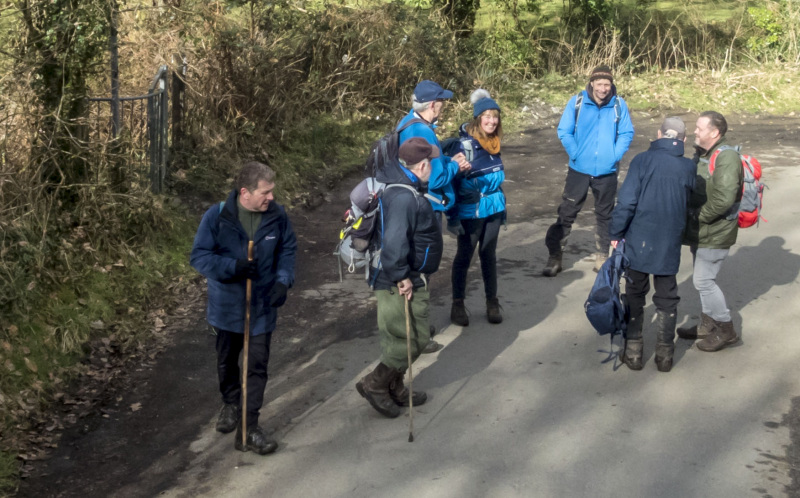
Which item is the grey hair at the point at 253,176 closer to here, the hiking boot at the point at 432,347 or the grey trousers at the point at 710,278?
the hiking boot at the point at 432,347

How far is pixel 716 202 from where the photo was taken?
664cm

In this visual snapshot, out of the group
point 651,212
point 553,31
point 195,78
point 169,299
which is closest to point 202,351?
point 169,299

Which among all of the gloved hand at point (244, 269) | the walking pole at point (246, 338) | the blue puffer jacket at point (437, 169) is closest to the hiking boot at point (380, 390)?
the walking pole at point (246, 338)

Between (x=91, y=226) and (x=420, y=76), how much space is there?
824 centimetres

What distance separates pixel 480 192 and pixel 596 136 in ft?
6.39

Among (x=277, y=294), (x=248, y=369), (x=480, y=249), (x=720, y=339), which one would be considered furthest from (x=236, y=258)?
(x=720, y=339)

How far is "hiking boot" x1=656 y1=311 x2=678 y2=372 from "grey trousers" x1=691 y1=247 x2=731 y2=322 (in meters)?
0.48

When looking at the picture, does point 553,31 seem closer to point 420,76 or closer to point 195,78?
point 420,76

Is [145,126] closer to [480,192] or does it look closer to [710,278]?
[480,192]

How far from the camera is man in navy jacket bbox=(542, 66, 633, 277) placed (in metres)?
8.52

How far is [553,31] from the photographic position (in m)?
20.7

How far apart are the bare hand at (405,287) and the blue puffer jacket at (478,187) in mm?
1605

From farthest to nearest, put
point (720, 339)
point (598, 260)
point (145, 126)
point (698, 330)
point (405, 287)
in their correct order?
point (145, 126) → point (598, 260) → point (698, 330) → point (720, 339) → point (405, 287)

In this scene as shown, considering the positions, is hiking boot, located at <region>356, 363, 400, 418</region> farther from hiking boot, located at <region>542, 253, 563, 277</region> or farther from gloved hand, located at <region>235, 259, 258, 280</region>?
hiking boot, located at <region>542, 253, 563, 277</region>
